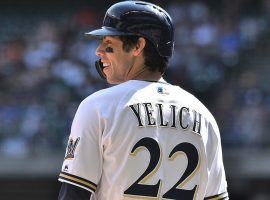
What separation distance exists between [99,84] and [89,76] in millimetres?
373

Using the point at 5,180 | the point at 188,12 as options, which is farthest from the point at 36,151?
the point at 188,12

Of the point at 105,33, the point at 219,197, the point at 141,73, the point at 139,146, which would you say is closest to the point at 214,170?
the point at 219,197

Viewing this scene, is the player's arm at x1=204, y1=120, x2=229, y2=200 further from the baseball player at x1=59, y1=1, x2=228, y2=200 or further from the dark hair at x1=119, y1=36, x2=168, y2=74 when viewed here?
the dark hair at x1=119, y1=36, x2=168, y2=74

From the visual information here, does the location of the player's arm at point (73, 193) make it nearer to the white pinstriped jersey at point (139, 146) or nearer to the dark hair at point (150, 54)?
the white pinstriped jersey at point (139, 146)

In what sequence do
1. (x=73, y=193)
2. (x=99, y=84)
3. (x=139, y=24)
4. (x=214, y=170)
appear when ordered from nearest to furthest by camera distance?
(x=73, y=193) → (x=139, y=24) → (x=214, y=170) → (x=99, y=84)

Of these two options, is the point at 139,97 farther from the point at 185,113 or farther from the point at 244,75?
the point at 244,75

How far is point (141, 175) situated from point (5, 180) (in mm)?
9836

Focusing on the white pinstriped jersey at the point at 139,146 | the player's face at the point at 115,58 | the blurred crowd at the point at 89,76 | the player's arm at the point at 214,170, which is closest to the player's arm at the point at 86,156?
the white pinstriped jersey at the point at 139,146

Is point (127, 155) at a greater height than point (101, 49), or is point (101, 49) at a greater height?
point (101, 49)

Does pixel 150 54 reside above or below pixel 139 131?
above

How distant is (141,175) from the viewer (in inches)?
117

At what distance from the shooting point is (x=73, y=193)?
9.54 feet

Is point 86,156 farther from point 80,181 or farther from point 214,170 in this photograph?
point 214,170

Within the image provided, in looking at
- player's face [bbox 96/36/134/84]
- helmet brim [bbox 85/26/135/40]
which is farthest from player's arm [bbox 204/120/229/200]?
helmet brim [bbox 85/26/135/40]
